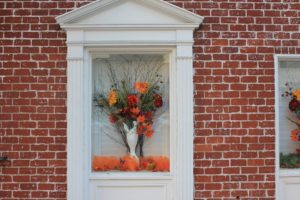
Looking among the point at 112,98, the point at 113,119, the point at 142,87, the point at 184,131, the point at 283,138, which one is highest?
the point at 142,87

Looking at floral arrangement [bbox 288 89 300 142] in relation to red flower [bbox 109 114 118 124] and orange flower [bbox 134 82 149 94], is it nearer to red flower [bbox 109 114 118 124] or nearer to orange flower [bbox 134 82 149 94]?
orange flower [bbox 134 82 149 94]

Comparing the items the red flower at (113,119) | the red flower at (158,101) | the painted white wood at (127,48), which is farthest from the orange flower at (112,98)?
the red flower at (158,101)

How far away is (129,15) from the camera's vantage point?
17.2 ft

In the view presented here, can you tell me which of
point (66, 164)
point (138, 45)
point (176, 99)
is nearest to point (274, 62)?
point (176, 99)

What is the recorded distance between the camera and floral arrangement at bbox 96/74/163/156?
5375 mm

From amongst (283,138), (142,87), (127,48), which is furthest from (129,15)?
(283,138)

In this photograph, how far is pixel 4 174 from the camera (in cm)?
520

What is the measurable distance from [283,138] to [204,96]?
1178 mm

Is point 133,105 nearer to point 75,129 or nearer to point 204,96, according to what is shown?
point 75,129

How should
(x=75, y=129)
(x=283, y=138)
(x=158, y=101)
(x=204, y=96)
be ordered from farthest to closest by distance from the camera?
(x=283, y=138) < (x=158, y=101) < (x=204, y=96) < (x=75, y=129)

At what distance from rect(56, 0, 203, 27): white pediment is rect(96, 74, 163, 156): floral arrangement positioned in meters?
0.71

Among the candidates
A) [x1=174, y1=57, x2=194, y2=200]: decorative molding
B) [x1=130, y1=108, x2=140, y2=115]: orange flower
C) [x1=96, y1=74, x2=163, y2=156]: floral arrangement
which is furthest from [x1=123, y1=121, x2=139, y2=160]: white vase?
[x1=174, y1=57, x2=194, y2=200]: decorative molding

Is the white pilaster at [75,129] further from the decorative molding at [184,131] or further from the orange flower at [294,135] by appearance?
the orange flower at [294,135]

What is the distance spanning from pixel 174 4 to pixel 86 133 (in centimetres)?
188
